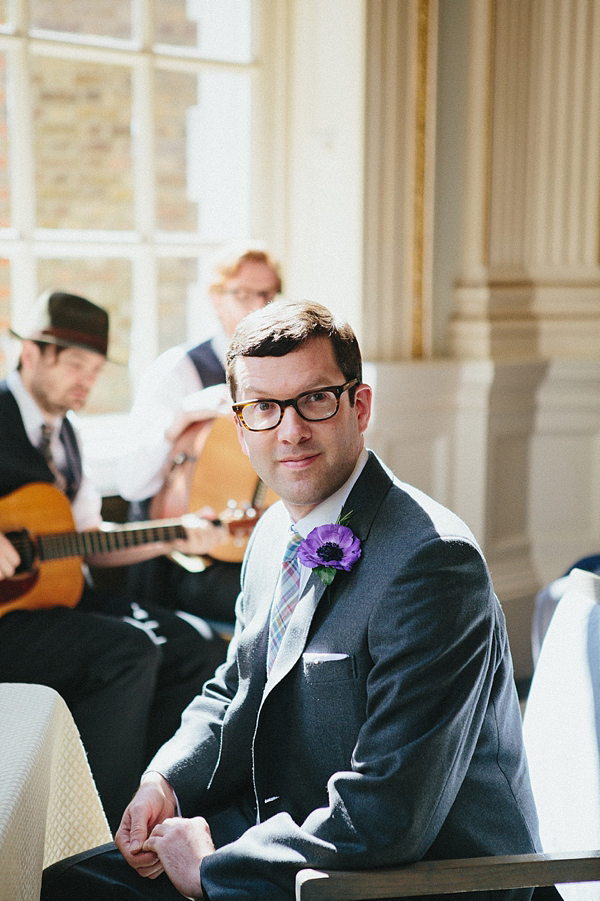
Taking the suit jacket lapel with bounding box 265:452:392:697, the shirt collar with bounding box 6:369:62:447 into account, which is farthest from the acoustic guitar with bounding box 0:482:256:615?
the suit jacket lapel with bounding box 265:452:392:697

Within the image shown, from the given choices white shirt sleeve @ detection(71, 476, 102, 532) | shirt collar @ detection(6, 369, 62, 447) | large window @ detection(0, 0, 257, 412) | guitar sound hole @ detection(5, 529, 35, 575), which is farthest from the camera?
large window @ detection(0, 0, 257, 412)

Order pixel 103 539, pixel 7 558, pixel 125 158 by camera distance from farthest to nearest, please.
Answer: pixel 125 158
pixel 103 539
pixel 7 558

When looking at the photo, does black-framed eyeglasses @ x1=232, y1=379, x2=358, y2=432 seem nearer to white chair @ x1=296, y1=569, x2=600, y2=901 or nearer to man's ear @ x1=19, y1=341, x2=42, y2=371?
white chair @ x1=296, y1=569, x2=600, y2=901

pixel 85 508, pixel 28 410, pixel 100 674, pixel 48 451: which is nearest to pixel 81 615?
pixel 100 674

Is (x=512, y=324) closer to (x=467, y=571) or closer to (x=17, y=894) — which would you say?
(x=467, y=571)

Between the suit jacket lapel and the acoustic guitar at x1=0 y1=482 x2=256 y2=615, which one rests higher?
the suit jacket lapel

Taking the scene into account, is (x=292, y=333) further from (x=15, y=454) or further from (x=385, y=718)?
(x=15, y=454)

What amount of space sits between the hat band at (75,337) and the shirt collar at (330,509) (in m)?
1.23

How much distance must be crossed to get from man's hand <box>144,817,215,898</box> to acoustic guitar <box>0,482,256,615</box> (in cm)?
106

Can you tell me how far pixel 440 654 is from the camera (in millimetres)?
1178

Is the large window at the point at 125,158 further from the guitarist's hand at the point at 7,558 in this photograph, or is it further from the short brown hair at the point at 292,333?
the short brown hair at the point at 292,333

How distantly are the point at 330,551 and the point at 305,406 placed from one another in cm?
21

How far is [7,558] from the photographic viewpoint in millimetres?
2238

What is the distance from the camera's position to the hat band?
8.05 ft
